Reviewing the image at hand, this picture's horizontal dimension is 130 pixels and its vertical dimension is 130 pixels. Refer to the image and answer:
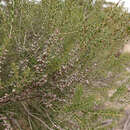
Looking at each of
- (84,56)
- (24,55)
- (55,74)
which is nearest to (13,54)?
(24,55)

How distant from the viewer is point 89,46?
1.11m

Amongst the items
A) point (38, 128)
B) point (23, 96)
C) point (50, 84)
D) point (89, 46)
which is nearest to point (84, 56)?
point (89, 46)

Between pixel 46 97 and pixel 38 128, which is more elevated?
pixel 46 97

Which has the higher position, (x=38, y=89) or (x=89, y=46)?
(x=89, y=46)

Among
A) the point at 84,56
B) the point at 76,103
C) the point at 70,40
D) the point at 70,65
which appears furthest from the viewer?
the point at 70,40

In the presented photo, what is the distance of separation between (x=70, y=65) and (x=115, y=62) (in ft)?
1.27

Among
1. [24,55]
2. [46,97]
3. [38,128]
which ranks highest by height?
[24,55]

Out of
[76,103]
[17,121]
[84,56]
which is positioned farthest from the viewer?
[17,121]

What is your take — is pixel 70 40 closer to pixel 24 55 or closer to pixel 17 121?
pixel 24 55

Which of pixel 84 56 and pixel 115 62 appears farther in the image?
pixel 115 62

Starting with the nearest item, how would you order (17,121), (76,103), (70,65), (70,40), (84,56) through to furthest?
(76,103) < (70,65) < (84,56) < (17,121) < (70,40)

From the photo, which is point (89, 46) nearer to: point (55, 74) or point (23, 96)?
point (55, 74)

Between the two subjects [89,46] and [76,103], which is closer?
[76,103]

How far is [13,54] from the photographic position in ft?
4.15
